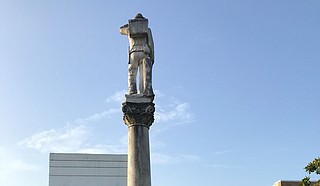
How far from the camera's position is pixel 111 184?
1762 inches

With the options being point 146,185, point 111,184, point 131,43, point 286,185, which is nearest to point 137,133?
point 146,185

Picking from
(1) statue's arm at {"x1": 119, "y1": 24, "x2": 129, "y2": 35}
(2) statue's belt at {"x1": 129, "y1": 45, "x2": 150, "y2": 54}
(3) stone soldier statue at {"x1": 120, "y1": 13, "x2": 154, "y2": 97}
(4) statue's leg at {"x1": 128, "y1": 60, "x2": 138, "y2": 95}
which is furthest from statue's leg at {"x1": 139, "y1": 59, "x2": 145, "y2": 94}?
(1) statue's arm at {"x1": 119, "y1": 24, "x2": 129, "y2": 35}

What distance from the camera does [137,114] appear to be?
12477 millimetres

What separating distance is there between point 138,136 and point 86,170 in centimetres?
3363

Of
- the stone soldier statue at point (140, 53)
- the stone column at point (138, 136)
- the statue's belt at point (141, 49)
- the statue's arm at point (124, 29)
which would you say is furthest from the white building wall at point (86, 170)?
the stone column at point (138, 136)

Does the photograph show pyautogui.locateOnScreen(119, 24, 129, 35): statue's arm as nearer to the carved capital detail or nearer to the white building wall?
the carved capital detail

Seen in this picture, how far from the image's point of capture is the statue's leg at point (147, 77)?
12859 millimetres

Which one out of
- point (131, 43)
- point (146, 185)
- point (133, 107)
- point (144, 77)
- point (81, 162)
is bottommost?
point (146, 185)

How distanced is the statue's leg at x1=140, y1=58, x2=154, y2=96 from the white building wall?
1289 inches

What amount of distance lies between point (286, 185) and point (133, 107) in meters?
18.5

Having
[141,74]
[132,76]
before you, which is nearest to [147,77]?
[141,74]

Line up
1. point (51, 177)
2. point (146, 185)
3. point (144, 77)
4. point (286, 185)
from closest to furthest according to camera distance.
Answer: point (146, 185) < point (144, 77) < point (286, 185) < point (51, 177)

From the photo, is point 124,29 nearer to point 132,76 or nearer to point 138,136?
point 132,76

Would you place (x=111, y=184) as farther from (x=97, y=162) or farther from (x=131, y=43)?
(x=131, y=43)
